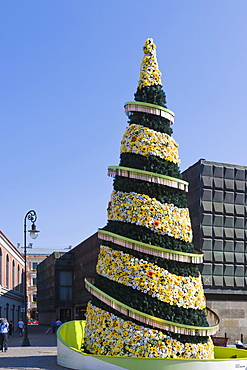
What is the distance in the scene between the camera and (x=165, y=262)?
16.4 m

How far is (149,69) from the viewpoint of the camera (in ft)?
60.7

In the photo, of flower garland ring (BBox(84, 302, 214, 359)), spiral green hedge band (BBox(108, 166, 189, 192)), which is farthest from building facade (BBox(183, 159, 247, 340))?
flower garland ring (BBox(84, 302, 214, 359))

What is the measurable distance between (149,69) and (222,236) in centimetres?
1497

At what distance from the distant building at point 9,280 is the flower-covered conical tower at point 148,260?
4289 cm

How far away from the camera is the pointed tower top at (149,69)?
18.4m

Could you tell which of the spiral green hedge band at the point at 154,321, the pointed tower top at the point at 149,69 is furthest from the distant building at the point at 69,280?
the spiral green hedge band at the point at 154,321

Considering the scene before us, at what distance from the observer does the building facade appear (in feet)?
99.3

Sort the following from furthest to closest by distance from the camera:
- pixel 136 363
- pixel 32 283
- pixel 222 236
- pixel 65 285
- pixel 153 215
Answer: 1. pixel 32 283
2. pixel 65 285
3. pixel 222 236
4. pixel 153 215
5. pixel 136 363

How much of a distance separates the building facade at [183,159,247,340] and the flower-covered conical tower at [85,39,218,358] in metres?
12.9

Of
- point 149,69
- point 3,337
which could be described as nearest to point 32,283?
point 3,337

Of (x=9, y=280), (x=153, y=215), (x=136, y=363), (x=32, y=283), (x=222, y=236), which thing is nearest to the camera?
(x=136, y=363)

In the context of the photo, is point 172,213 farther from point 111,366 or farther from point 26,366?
point 26,366

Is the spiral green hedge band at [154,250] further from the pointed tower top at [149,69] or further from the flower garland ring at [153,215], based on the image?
the pointed tower top at [149,69]

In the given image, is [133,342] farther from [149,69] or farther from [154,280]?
[149,69]
